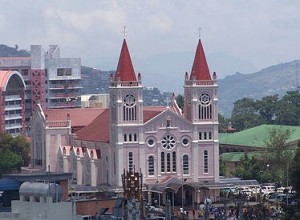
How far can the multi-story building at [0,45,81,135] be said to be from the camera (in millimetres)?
187163

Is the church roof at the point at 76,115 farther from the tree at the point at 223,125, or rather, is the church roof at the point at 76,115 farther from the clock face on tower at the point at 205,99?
the tree at the point at 223,125

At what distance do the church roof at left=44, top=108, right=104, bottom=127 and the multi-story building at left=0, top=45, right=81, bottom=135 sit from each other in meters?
39.0

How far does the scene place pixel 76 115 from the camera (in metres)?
145

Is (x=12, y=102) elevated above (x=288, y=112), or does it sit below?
above

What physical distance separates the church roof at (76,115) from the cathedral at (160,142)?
26.0ft

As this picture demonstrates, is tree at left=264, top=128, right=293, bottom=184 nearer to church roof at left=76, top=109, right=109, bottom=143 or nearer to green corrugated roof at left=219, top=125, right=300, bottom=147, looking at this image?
green corrugated roof at left=219, top=125, right=300, bottom=147

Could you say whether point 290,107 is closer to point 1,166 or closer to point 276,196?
point 1,166

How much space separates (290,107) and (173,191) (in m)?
71.9

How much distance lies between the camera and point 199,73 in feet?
427

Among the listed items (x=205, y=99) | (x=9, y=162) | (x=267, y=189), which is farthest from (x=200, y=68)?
(x=9, y=162)

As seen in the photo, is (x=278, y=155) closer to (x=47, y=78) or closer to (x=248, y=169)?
(x=248, y=169)

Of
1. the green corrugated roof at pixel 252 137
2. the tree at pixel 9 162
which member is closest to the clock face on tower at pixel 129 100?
the tree at pixel 9 162

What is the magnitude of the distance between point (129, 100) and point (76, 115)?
1749 cm

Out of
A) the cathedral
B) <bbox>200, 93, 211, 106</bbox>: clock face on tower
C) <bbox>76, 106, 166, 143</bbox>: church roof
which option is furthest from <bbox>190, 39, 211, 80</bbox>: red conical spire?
<bbox>76, 106, 166, 143</bbox>: church roof
